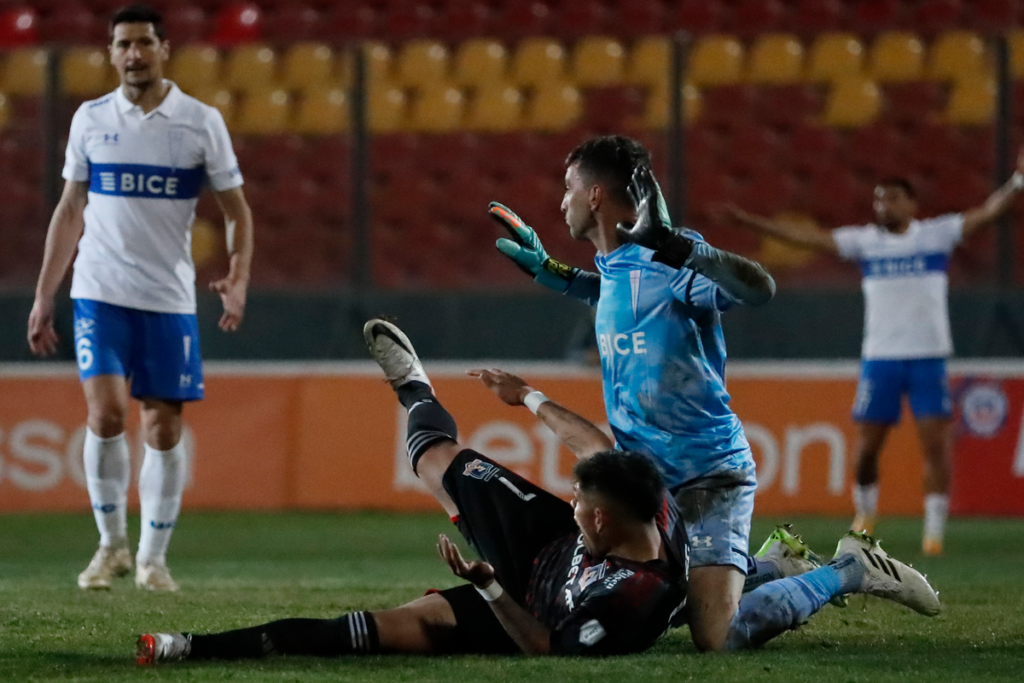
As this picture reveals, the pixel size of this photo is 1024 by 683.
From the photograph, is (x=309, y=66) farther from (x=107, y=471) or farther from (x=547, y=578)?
(x=547, y=578)

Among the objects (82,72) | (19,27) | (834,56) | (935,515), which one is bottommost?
(935,515)

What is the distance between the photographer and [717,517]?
4.97 metres

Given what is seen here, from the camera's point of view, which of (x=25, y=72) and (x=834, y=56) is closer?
(x=25, y=72)

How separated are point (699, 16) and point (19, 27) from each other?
594cm

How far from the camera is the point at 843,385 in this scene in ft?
34.4

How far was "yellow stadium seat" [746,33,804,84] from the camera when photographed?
11.9 m

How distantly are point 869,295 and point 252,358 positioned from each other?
447cm

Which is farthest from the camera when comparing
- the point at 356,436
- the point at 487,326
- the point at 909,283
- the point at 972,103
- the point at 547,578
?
the point at 487,326

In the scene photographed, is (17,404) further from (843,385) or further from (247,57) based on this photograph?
(843,385)

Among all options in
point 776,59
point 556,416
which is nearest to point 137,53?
point 556,416

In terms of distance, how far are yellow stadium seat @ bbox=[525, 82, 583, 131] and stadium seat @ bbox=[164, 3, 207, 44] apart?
131 inches

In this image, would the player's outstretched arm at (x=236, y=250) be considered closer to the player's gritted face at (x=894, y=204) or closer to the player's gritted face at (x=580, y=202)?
the player's gritted face at (x=580, y=202)

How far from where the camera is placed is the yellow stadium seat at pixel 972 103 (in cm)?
1080

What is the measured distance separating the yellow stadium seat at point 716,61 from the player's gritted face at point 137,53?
545 centimetres
